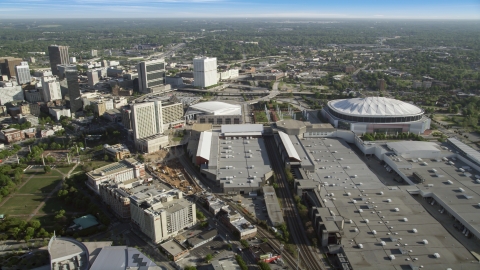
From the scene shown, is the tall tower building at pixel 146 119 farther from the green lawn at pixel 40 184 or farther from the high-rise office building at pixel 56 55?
the high-rise office building at pixel 56 55

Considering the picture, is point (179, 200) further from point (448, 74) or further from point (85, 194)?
point (448, 74)

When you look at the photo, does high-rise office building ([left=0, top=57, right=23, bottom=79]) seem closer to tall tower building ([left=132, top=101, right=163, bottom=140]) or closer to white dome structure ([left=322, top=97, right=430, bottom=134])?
tall tower building ([left=132, top=101, right=163, bottom=140])

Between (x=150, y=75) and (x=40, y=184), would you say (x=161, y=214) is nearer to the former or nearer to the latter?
(x=40, y=184)

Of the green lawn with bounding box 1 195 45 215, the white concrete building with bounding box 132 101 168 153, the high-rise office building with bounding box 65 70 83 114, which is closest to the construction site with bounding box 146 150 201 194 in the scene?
the white concrete building with bounding box 132 101 168 153

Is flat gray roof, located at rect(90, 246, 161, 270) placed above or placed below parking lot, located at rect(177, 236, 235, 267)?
above

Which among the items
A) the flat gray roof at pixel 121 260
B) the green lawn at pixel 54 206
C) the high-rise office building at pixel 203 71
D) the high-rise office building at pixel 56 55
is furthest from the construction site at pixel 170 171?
the high-rise office building at pixel 56 55

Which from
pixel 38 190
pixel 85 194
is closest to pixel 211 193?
pixel 85 194

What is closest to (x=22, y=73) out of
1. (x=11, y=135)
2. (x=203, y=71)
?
(x=11, y=135)
